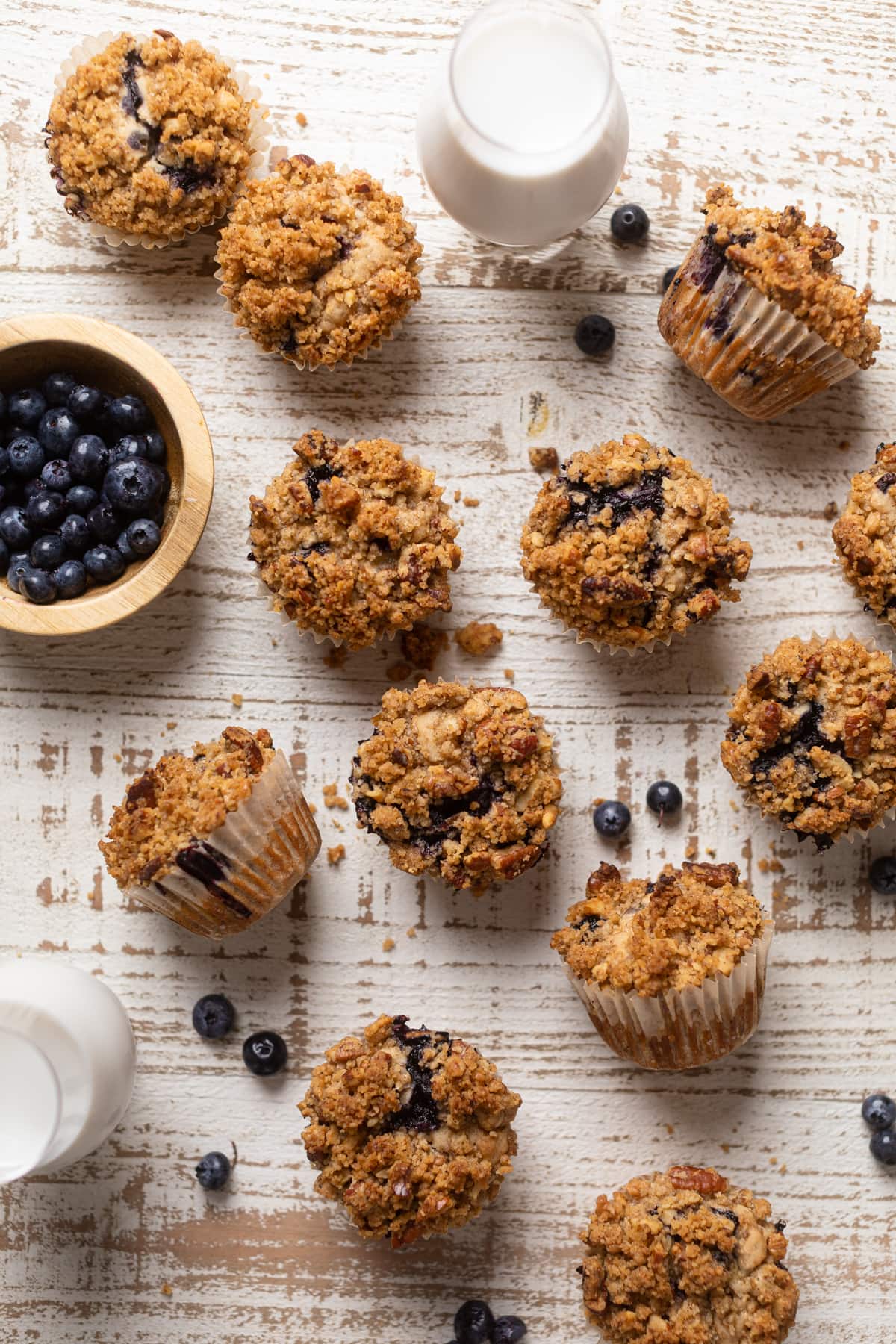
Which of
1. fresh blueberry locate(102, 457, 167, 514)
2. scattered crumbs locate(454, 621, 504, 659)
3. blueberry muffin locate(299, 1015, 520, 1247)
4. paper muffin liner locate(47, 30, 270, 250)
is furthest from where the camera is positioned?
scattered crumbs locate(454, 621, 504, 659)

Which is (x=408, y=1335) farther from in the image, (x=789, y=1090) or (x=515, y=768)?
(x=515, y=768)

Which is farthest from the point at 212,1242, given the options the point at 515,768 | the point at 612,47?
the point at 612,47

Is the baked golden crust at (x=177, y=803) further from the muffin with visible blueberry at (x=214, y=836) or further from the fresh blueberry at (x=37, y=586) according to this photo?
the fresh blueberry at (x=37, y=586)

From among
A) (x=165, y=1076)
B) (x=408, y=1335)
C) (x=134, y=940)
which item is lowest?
(x=408, y=1335)

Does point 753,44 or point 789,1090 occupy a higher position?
point 753,44

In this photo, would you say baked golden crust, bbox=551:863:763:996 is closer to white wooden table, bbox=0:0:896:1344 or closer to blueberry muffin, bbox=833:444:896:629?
white wooden table, bbox=0:0:896:1344

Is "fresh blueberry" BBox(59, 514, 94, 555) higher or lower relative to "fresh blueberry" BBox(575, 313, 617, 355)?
lower

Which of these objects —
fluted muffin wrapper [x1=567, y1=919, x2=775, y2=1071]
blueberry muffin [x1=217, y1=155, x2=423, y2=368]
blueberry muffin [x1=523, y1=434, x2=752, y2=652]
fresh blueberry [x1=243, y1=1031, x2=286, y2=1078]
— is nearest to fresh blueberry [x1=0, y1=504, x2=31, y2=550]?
blueberry muffin [x1=217, y1=155, x2=423, y2=368]
